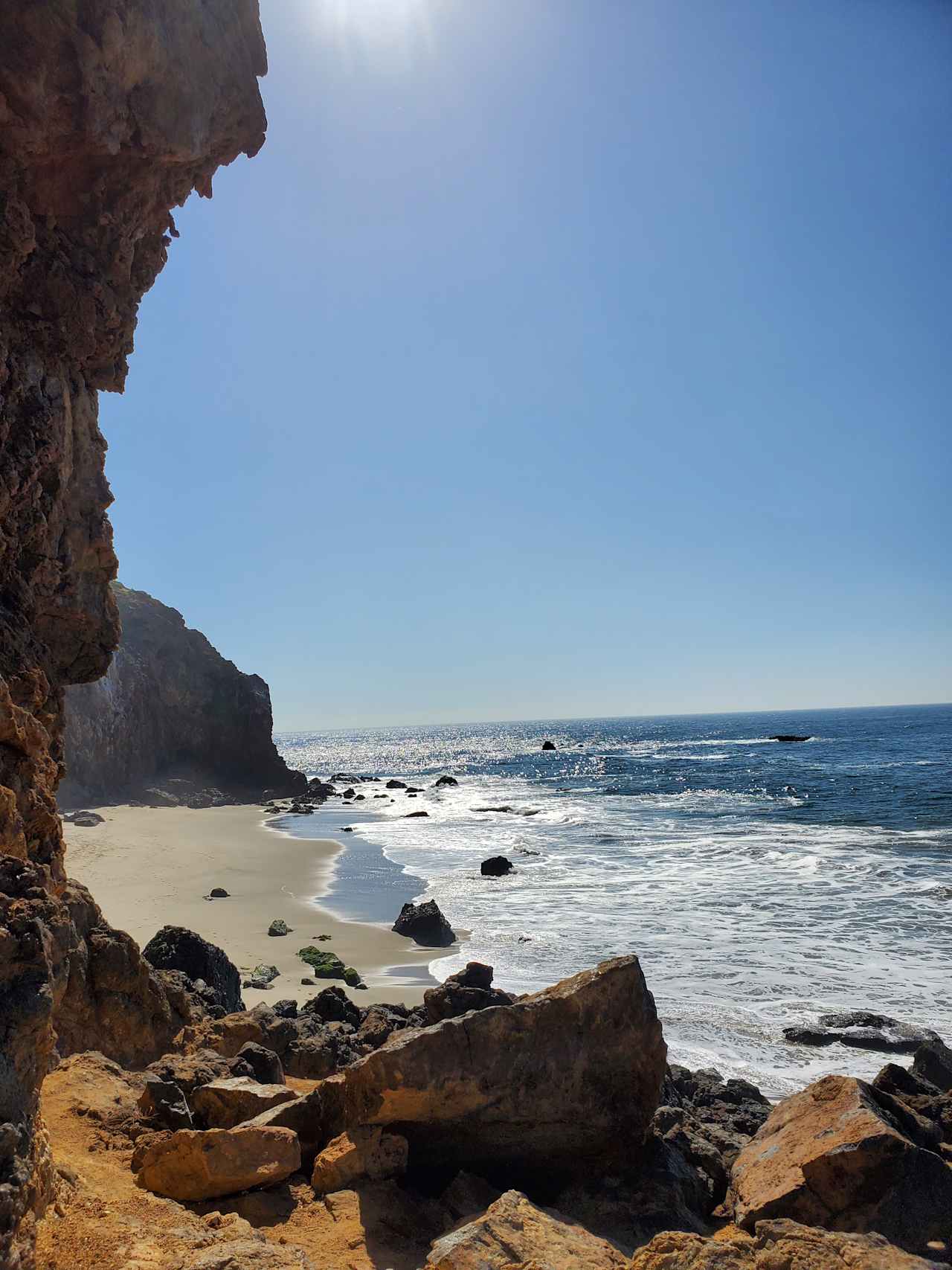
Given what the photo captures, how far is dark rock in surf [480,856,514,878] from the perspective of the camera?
23312mm

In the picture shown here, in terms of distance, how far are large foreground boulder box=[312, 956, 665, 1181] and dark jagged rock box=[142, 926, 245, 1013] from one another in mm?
5568

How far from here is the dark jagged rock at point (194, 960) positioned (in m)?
10.4

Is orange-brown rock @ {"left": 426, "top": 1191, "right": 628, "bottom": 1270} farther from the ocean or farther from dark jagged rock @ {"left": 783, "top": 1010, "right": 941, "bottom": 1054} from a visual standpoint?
dark jagged rock @ {"left": 783, "top": 1010, "right": 941, "bottom": 1054}

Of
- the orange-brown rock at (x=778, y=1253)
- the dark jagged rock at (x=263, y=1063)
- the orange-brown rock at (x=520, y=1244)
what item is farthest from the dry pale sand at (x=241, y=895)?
the orange-brown rock at (x=778, y=1253)

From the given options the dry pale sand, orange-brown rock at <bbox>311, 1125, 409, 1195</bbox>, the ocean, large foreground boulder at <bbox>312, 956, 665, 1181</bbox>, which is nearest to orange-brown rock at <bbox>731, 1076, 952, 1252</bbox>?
large foreground boulder at <bbox>312, 956, 665, 1181</bbox>

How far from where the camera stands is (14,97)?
674 centimetres

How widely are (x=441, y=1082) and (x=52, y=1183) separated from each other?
2.43 metres

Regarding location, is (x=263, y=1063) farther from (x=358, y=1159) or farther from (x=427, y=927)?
(x=427, y=927)

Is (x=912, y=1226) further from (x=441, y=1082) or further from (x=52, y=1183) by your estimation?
(x=52, y=1183)

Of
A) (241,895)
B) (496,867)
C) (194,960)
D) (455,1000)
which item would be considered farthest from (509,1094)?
(496,867)

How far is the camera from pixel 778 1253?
3.45 meters

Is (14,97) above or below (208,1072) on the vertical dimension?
above

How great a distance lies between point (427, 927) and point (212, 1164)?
11.7 m

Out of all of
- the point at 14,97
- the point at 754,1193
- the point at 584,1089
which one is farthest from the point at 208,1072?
the point at 14,97
